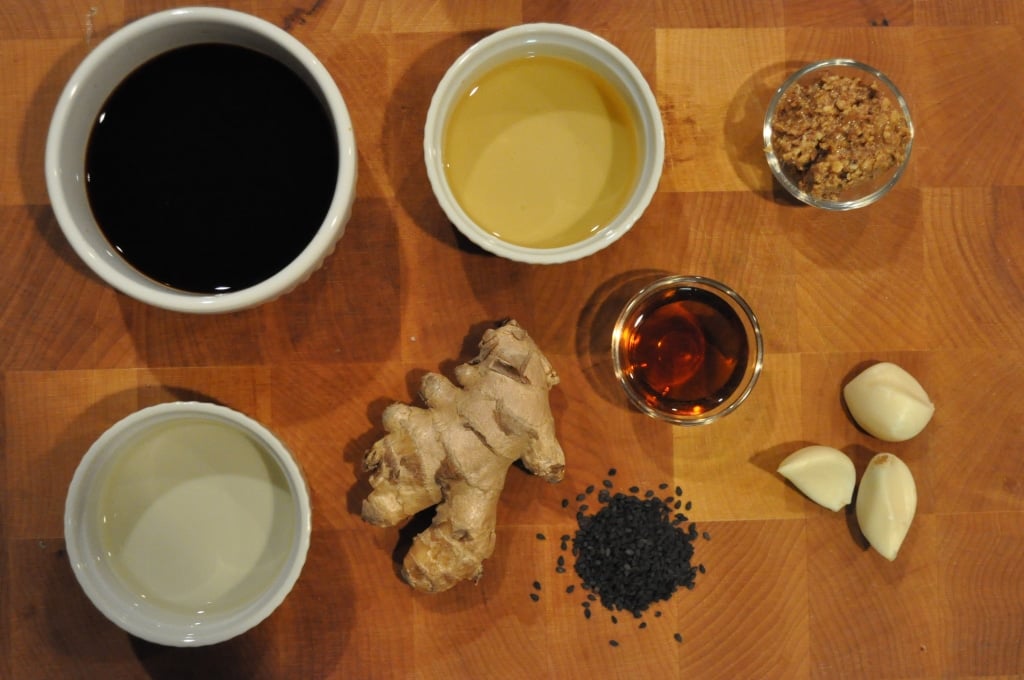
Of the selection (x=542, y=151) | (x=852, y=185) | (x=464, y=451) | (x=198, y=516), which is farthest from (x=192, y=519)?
(x=852, y=185)

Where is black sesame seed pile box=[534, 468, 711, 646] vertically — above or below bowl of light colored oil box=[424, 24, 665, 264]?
below

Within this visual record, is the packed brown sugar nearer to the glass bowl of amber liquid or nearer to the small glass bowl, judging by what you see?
the small glass bowl

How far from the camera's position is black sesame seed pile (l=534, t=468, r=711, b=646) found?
1033 millimetres

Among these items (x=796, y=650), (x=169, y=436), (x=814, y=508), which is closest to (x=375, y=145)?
(x=169, y=436)

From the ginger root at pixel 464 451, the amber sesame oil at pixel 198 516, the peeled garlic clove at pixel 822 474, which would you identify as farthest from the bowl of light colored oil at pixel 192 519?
the peeled garlic clove at pixel 822 474

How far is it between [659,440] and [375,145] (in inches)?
21.9

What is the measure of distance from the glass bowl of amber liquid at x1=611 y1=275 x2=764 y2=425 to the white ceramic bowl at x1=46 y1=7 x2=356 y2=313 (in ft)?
1.36

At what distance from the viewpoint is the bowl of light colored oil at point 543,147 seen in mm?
968

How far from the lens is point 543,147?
0.97m

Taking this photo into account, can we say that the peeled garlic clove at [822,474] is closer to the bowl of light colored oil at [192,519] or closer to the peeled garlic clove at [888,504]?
the peeled garlic clove at [888,504]

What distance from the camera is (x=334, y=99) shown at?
84cm

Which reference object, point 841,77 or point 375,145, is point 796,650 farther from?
point 375,145

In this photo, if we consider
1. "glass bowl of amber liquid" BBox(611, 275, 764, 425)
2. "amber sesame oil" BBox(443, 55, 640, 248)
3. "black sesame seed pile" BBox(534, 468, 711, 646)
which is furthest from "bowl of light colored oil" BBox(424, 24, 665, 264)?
"black sesame seed pile" BBox(534, 468, 711, 646)

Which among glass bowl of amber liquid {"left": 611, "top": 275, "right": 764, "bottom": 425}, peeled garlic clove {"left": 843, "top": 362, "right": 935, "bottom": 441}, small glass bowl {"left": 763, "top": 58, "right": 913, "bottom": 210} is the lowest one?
peeled garlic clove {"left": 843, "top": 362, "right": 935, "bottom": 441}
